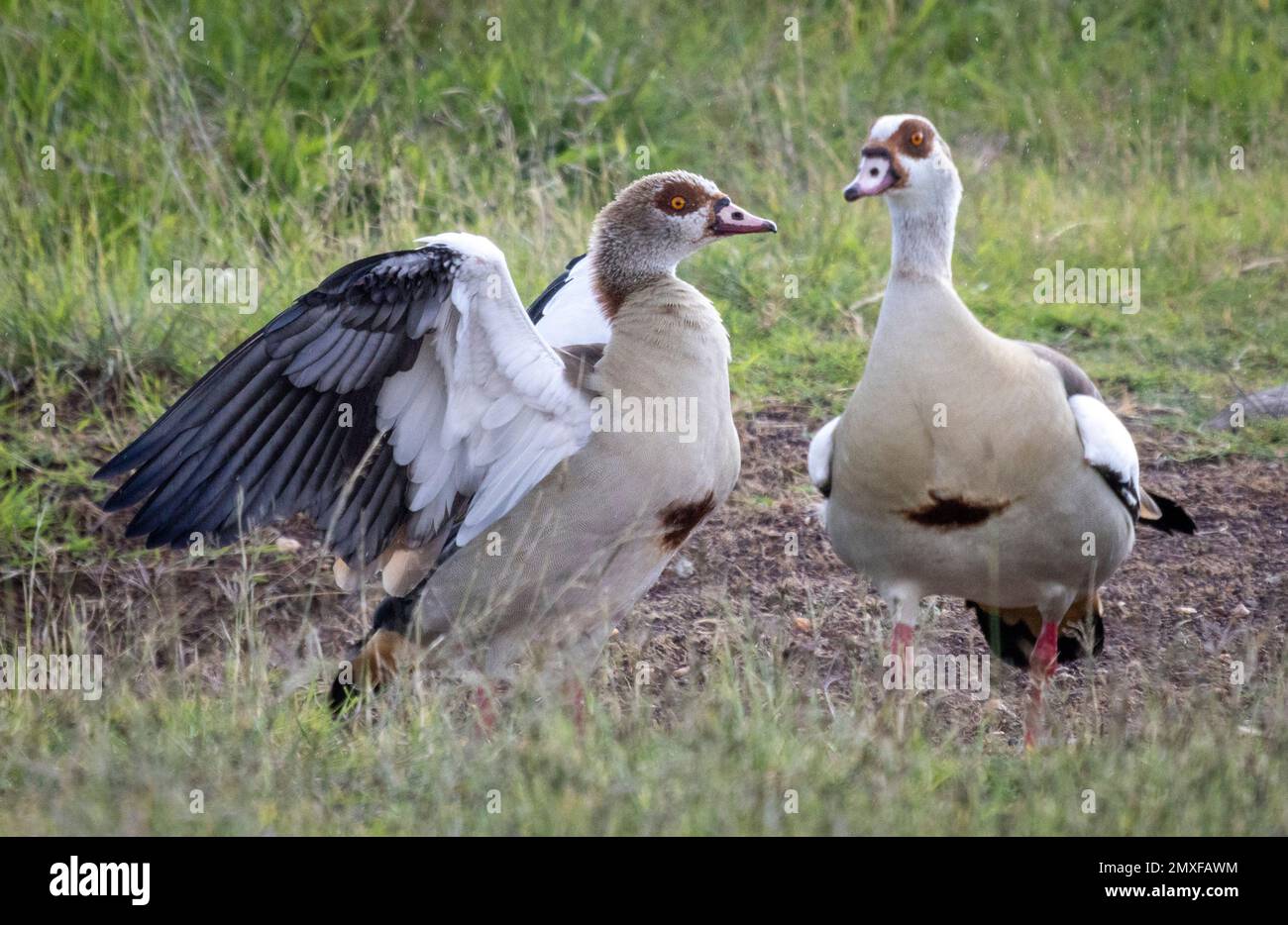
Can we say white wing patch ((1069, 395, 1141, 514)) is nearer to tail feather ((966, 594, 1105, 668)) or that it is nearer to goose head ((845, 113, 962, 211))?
tail feather ((966, 594, 1105, 668))

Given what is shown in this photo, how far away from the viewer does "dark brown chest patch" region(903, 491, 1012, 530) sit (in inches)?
167

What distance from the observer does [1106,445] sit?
4.34m

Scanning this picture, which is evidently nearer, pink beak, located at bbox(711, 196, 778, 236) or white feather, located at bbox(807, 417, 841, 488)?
white feather, located at bbox(807, 417, 841, 488)

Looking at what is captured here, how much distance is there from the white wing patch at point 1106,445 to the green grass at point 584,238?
0.62 m

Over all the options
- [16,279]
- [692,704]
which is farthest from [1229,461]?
[16,279]

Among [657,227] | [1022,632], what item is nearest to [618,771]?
[657,227]

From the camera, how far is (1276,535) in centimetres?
550

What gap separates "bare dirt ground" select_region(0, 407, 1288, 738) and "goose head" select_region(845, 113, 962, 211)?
3.79 ft

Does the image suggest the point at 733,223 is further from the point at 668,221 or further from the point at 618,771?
the point at 618,771

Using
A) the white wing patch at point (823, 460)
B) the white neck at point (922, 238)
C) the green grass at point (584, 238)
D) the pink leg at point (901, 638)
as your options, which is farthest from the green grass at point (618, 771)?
the white neck at point (922, 238)

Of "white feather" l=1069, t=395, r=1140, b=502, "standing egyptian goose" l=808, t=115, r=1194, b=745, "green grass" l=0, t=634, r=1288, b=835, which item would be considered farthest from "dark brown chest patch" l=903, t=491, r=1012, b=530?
"green grass" l=0, t=634, r=1288, b=835

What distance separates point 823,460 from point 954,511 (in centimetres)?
42

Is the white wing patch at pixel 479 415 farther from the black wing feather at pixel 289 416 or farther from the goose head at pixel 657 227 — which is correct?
the goose head at pixel 657 227

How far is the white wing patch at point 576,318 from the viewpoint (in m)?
4.88
